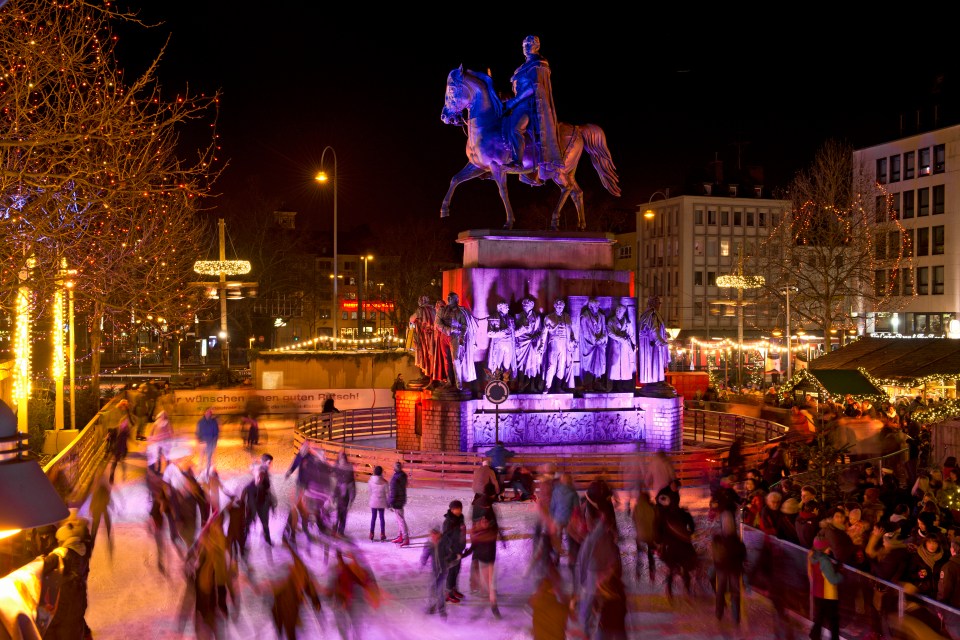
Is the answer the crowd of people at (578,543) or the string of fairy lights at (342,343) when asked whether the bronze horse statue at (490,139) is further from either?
the string of fairy lights at (342,343)

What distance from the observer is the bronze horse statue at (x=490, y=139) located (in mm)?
24828

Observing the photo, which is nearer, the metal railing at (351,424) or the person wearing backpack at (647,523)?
the person wearing backpack at (647,523)

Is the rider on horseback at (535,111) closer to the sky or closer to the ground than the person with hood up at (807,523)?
closer to the sky

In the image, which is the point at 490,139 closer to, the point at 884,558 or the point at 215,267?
the point at 884,558

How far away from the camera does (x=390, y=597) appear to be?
13.1 metres

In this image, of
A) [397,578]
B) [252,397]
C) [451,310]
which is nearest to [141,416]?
[252,397]

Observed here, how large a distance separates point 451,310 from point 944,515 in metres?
12.8

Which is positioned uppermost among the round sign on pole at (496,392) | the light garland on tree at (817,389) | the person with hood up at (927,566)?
the round sign on pole at (496,392)

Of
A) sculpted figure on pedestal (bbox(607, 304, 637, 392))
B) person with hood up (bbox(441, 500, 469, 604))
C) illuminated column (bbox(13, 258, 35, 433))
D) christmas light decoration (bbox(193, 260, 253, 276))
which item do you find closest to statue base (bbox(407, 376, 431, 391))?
sculpted figure on pedestal (bbox(607, 304, 637, 392))

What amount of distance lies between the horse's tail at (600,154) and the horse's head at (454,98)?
11.1ft

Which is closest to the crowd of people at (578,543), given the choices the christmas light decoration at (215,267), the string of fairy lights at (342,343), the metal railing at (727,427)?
the metal railing at (727,427)

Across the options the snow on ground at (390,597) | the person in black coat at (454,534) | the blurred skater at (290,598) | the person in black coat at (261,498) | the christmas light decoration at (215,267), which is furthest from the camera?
the christmas light decoration at (215,267)

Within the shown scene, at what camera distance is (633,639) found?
11234 millimetres

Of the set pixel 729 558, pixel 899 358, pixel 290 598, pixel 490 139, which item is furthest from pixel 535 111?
pixel 290 598
